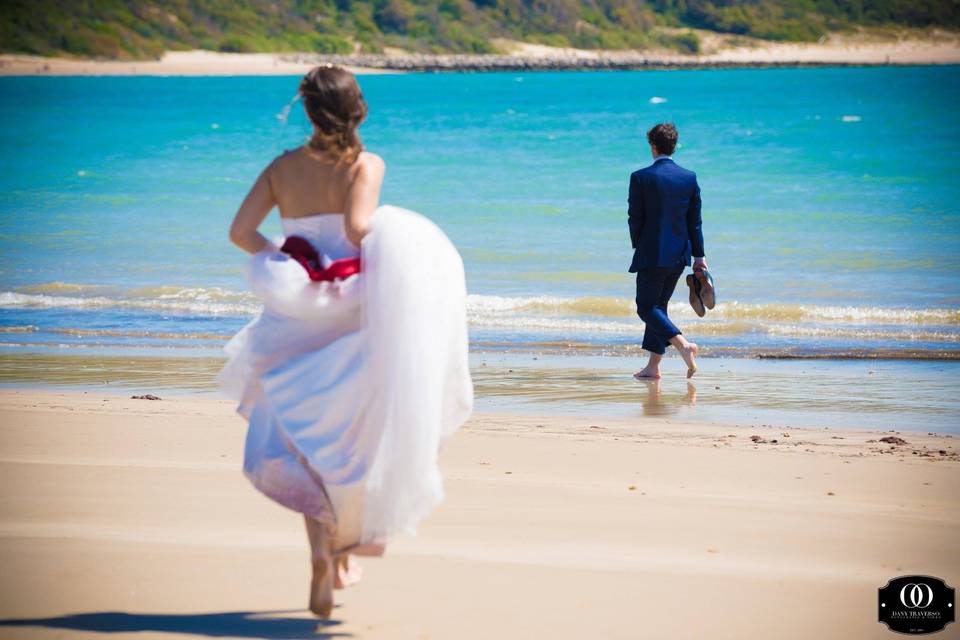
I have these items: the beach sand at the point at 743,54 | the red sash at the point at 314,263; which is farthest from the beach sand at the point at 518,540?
the beach sand at the point at 743,54

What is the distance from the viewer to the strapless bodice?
383 cm

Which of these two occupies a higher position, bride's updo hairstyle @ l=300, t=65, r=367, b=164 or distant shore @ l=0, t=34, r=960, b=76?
distant shore @ l=0, t=34, r=960, b=76

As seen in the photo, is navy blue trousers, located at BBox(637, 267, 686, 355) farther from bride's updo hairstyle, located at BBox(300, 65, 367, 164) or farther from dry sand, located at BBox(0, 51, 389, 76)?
dry sand, located at BBox(0, 51, 389, 76)

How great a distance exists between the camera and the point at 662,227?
8195 mm

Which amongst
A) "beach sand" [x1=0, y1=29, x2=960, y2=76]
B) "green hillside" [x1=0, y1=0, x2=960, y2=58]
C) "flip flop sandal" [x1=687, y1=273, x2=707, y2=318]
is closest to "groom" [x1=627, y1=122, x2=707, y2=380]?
"flip flop sandal" [x1=687, y1=273, x2=707, y2=318]

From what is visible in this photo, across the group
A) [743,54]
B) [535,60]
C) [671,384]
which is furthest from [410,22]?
[671,384]

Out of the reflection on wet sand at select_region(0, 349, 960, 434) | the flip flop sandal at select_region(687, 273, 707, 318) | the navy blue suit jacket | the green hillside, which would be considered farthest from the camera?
the green hillside

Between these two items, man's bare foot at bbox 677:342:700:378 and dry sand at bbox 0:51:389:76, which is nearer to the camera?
man's bare foot at bbox 677:342:700:378

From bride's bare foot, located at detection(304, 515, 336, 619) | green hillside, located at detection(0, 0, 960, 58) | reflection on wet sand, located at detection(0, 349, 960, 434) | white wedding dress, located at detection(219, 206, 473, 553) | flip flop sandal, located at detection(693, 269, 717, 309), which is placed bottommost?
reflection on wet sand, located at detection(0, 349, 960, 434)

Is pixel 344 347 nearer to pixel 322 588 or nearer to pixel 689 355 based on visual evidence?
pixel 322 588

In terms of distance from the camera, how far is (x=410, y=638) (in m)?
3.82

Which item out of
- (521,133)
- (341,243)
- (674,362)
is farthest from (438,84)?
(341,243)

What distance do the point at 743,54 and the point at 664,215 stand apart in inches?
4367

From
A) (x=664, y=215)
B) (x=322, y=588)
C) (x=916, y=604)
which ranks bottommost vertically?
(x=916, y=604)
